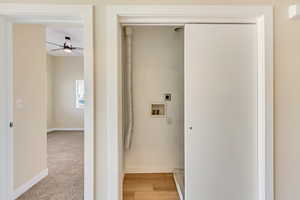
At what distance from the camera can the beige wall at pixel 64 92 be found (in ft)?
23.3

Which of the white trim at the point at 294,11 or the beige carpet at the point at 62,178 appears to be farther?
the beige carpet at the point at 62,178

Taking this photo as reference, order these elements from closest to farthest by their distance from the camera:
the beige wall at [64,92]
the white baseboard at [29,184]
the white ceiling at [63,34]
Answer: the white baseboard at [29,184] < the white ceiling at [63,34] < the beige wall at [64,92]

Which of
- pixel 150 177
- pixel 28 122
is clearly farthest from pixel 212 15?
pixel 28 122

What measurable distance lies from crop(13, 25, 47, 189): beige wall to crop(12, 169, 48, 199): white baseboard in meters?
0.05

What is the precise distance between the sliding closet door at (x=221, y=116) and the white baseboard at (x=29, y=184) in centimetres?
211

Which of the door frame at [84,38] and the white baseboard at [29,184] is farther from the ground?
the door frame at [84,38]

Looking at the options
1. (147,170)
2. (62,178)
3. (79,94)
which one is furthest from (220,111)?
(79,94)

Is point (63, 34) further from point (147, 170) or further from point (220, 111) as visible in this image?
point (220, 111)

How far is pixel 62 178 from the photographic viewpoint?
288 cm

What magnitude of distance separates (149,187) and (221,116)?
57.9 inches

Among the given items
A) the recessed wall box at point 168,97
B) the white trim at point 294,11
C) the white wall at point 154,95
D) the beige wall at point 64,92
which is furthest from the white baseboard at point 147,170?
the beige wall at point 64,92

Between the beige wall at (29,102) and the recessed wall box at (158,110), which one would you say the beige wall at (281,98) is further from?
the recessed wall box at (158,110)

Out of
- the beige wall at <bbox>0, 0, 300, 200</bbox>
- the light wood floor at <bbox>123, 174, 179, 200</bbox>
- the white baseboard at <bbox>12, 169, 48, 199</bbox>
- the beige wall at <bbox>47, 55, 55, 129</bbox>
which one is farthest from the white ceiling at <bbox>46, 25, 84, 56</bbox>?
the light wood floor at <bbox>123, 174, 179, 200</bbox>

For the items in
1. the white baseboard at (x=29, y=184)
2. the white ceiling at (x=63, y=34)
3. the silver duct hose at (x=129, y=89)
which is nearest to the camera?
the white baseboard at (x=29, y=184)
